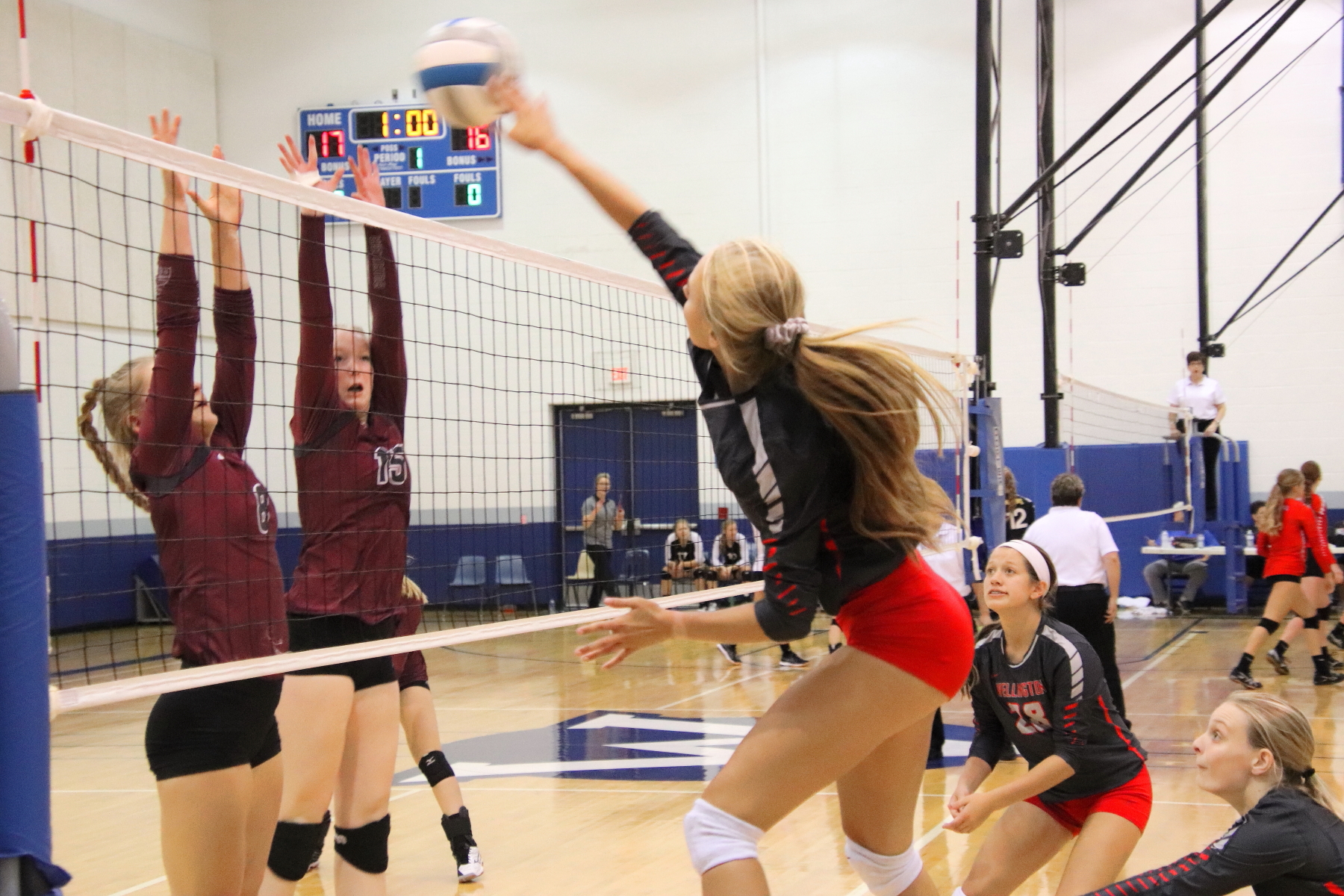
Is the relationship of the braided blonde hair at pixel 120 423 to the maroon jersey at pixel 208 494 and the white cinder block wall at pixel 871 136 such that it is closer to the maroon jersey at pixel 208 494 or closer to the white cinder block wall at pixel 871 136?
the maroon jersey at pixel 208 494

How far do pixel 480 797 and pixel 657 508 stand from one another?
26.7 feet

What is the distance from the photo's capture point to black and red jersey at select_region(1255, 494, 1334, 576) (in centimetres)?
895

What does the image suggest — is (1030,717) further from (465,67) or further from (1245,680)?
(1245,680)

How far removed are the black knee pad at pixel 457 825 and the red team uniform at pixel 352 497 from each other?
1.49 meters

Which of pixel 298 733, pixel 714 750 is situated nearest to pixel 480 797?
pixel 714 750

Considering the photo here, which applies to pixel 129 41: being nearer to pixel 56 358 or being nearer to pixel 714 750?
pixel 56 358

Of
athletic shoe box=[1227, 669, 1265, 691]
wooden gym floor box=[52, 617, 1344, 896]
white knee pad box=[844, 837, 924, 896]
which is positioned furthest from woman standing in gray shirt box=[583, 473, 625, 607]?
white knee pad box=[844, 837, 924, 896]

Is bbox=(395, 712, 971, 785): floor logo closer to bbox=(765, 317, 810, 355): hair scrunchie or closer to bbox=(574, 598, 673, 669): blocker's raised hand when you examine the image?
bbox=(574, 598, 673, 669): blocker's raised hand

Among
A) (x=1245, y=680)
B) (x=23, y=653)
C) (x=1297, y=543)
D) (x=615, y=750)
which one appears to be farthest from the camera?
(x=1297, y=543)

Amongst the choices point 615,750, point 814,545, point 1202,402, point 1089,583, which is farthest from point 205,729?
point 1202,402

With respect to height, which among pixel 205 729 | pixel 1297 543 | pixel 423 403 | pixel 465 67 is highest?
pixel 465 67

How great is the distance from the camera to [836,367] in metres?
2.14

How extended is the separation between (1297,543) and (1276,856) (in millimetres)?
7266

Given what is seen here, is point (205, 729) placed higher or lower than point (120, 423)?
lower
